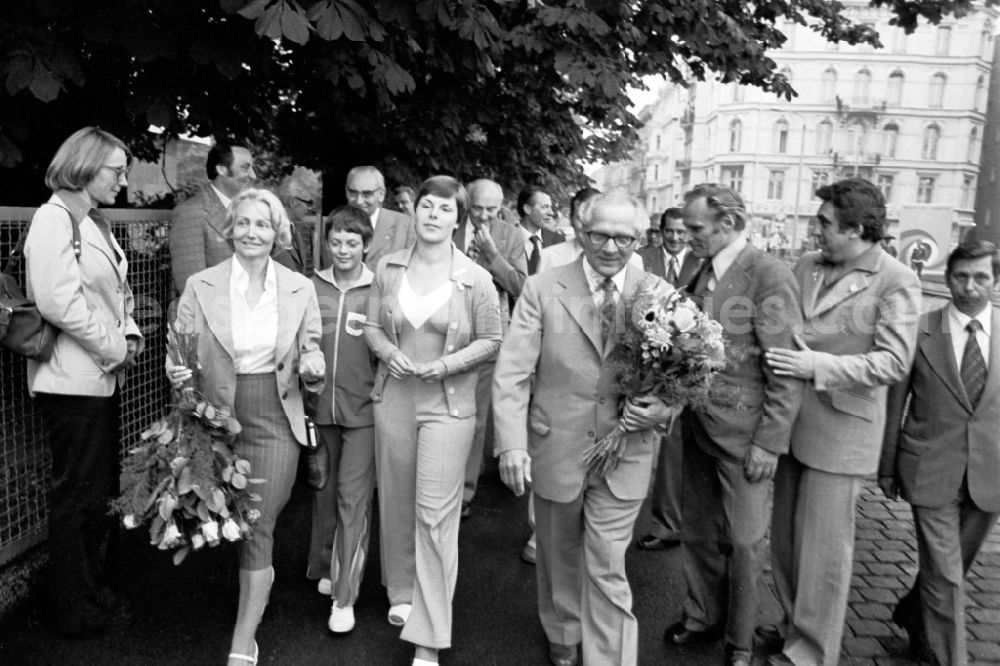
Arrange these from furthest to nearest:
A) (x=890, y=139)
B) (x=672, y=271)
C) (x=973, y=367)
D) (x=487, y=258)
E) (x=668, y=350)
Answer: (x=890, y=139)
(x=672, y=271)
(x=487, y=258)
(x=973, y=367)
(x=668, y=350)

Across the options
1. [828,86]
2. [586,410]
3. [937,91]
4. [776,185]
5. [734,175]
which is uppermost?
[828,86]

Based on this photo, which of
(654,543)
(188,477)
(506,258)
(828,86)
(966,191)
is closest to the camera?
(188,477)

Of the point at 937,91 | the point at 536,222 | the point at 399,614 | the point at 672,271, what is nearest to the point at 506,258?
the point at 536,222

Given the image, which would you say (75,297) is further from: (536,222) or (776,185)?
(776,185)

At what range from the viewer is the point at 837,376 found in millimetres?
3594

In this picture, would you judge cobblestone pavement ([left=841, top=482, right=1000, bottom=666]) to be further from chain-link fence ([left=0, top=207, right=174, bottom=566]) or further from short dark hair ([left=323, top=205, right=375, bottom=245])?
chain-link fence ([left=0, top=207, right=174, bottom=566])

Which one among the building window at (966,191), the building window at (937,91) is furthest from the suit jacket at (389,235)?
the building window at (937,91)

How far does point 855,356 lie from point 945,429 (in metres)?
0.71

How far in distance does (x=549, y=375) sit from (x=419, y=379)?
688 millimetres

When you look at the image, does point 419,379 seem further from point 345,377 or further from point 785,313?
point 785,313

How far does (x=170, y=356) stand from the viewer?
3520 mm

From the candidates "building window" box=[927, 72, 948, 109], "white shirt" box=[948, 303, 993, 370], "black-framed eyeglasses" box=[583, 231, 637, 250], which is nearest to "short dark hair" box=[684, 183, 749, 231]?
"black-framed eyeglasses" box=[583, 231, 637, 250]

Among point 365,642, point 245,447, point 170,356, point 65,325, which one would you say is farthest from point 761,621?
point 65,325

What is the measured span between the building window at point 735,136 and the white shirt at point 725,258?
7595cm
